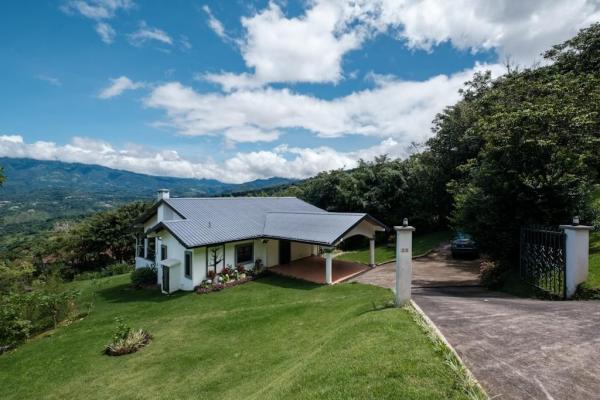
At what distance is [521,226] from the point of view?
1159 centimetres

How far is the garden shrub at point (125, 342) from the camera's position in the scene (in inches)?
407

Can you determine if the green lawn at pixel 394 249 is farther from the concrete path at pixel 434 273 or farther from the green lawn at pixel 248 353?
the green lawn at pixel 248 353

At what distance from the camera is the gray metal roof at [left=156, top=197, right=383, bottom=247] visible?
17484 mm

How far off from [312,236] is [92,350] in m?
10.9

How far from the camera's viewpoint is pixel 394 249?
1026 inches

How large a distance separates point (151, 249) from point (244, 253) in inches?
297

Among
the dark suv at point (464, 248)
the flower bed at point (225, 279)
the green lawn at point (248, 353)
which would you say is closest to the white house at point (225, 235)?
the flower bed at point (225, 279)

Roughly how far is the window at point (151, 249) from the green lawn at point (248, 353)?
5.86 m

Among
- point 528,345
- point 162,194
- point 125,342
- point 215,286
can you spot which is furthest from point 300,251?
point 528,345

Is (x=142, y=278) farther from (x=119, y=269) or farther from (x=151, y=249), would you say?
(x=119, y=269)

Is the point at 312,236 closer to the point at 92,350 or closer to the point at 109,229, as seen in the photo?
the point at 92,350

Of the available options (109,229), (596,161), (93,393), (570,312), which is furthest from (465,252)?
(109,229)

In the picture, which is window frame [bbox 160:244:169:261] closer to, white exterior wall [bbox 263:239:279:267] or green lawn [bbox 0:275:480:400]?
green lawn [bbox 0:275:480:400]

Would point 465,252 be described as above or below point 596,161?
below
